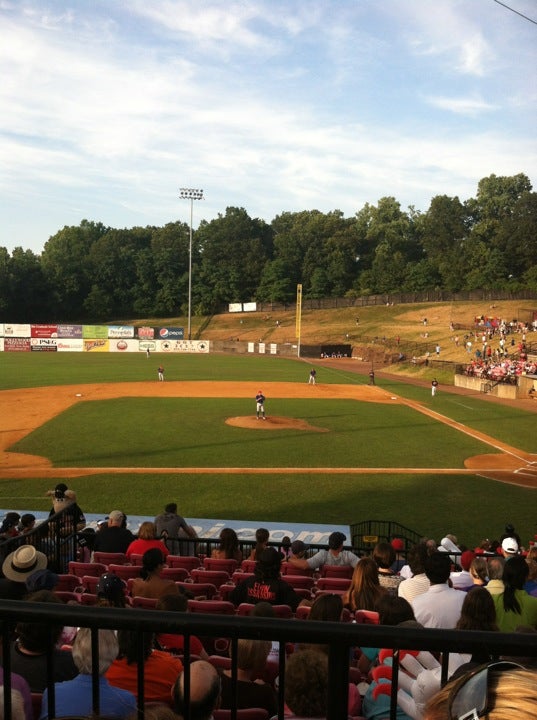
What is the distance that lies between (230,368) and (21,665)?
189 feet

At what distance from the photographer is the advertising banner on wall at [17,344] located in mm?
84625

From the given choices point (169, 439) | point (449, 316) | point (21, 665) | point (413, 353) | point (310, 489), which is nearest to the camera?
point (21, 665)

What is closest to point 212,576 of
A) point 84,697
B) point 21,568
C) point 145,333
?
point 21,568

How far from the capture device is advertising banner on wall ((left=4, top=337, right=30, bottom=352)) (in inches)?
3332

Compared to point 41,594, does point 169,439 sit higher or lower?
lower

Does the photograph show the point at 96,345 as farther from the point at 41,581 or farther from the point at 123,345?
the point at 41,581

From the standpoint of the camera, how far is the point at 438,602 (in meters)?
6.66

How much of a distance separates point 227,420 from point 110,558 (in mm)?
21555

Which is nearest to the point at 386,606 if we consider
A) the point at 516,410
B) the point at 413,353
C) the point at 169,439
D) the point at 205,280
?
the point at 169,439

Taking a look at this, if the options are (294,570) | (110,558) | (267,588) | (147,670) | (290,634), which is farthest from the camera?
Answer: (110,558)

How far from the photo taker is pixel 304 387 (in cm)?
4647

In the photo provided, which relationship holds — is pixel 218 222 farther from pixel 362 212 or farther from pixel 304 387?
pixel 304 387

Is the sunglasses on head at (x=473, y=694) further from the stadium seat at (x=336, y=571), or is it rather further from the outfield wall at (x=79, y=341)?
the outfield wall at (x=79, y=341)

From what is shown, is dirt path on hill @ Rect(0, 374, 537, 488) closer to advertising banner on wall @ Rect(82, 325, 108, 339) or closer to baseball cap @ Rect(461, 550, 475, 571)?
baseball cap @ Rect(461, 550, 475, 571)
